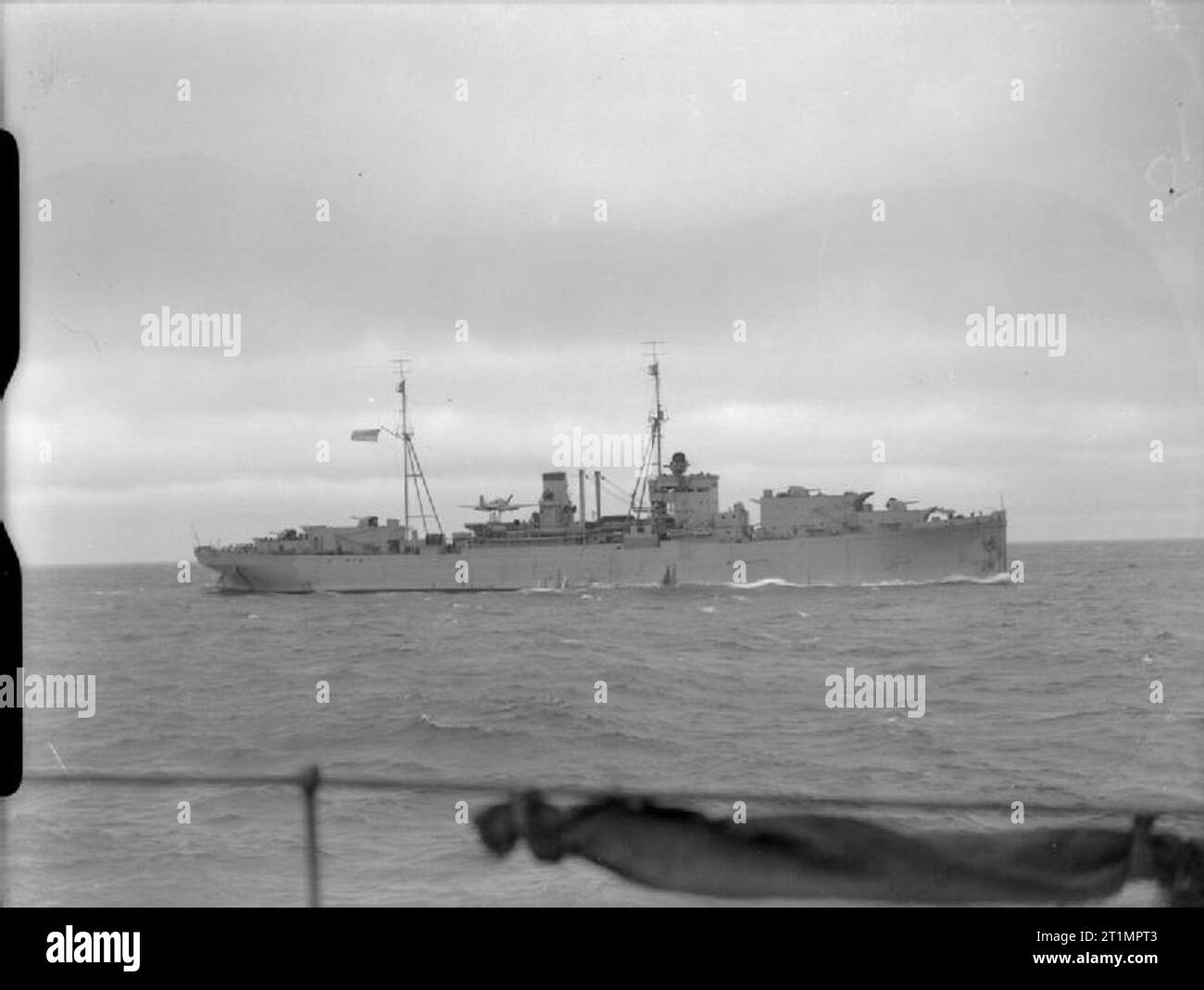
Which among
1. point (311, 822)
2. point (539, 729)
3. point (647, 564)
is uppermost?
point (311, 822)

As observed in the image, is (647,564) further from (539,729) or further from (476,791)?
(476,791)

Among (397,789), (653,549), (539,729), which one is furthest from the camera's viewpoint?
(653,549)

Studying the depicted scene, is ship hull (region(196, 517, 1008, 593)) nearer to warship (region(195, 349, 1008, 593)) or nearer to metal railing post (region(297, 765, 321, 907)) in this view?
warship (region(195, 349, 1008, 593))

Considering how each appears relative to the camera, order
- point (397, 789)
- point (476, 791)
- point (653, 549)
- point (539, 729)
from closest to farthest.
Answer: point (397, 789) → point (476, 791) → point (539, 729) → point (653, 549)

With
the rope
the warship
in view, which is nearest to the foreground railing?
the rope

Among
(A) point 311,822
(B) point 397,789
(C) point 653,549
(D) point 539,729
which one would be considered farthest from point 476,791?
(C) point 653,549

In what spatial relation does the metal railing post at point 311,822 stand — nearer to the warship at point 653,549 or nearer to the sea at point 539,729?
the sea at point 539,729
